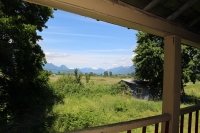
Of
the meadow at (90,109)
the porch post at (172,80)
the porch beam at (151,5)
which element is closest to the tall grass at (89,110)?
the meadow at (90,109)

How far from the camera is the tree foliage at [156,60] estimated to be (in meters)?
13.6

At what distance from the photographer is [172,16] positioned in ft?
4.36

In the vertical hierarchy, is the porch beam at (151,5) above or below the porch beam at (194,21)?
below

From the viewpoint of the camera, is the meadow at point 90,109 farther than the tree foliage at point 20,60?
Yes

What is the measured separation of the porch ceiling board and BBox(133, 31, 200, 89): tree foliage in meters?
12.6

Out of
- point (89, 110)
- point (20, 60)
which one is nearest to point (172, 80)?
point (20, 60)

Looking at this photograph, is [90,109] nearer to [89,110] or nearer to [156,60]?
[89,110]

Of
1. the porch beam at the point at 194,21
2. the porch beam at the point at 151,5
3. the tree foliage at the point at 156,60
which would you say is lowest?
the porch beam at the point at 151,5

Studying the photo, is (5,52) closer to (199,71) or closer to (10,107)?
(10,107)

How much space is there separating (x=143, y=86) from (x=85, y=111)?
28.2ft

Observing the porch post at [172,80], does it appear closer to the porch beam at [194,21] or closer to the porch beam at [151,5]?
the porch beam at [194,21]

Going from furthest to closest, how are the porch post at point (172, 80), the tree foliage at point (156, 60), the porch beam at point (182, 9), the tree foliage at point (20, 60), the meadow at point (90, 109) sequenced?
1. the tree foliage at point (156, 60)
2. the meadow at point (90, 109)
3. the tree foliage at point (20, 60)
4. the porch post at point (172, 80)
5. the porch beam at point (182, 9)

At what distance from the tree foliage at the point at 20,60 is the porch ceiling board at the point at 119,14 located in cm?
566

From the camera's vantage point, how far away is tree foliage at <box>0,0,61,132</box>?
628 cm
